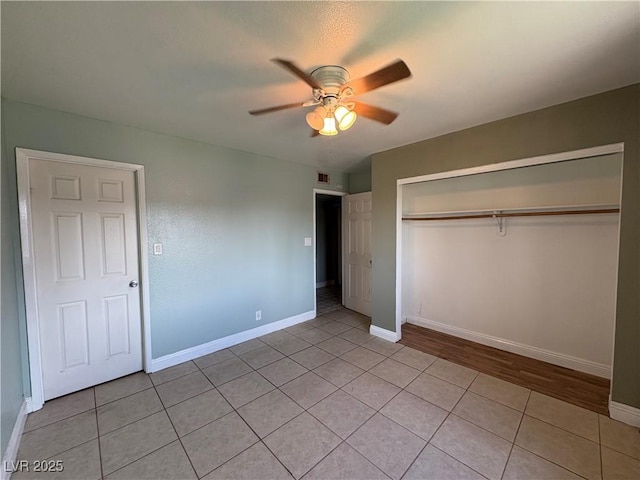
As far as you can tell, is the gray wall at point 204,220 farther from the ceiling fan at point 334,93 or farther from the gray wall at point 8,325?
the ceiling fan at point 334,93

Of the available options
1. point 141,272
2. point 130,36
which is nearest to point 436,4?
point 130,36

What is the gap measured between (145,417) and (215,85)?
8.50ft

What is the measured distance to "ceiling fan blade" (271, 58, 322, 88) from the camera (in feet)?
4.16

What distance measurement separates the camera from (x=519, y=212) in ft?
9.27

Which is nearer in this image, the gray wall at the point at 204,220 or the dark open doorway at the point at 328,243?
the gray wall at the point at 204,220

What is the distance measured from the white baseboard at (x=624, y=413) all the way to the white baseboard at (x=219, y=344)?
3.25 metres

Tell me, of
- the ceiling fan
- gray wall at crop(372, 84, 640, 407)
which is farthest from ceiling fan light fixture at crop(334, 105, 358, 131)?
gray wall at crop(372, 84, 640, 407)

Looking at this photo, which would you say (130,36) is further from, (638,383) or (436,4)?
(638,383)

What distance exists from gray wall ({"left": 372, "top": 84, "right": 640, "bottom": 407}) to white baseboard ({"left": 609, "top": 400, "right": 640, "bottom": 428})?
0.04 meters

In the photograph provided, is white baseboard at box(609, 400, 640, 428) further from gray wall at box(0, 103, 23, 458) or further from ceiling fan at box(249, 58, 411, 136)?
gray wall at box(0, 103, 23, 458)

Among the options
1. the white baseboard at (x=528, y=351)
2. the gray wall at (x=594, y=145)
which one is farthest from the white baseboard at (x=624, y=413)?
the white baseboard at (x=528, y=351)

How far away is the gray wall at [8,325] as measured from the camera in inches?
65.2

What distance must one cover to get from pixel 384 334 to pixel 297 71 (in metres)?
3.15

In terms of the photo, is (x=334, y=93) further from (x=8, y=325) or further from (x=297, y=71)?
(x=8, y=325)
